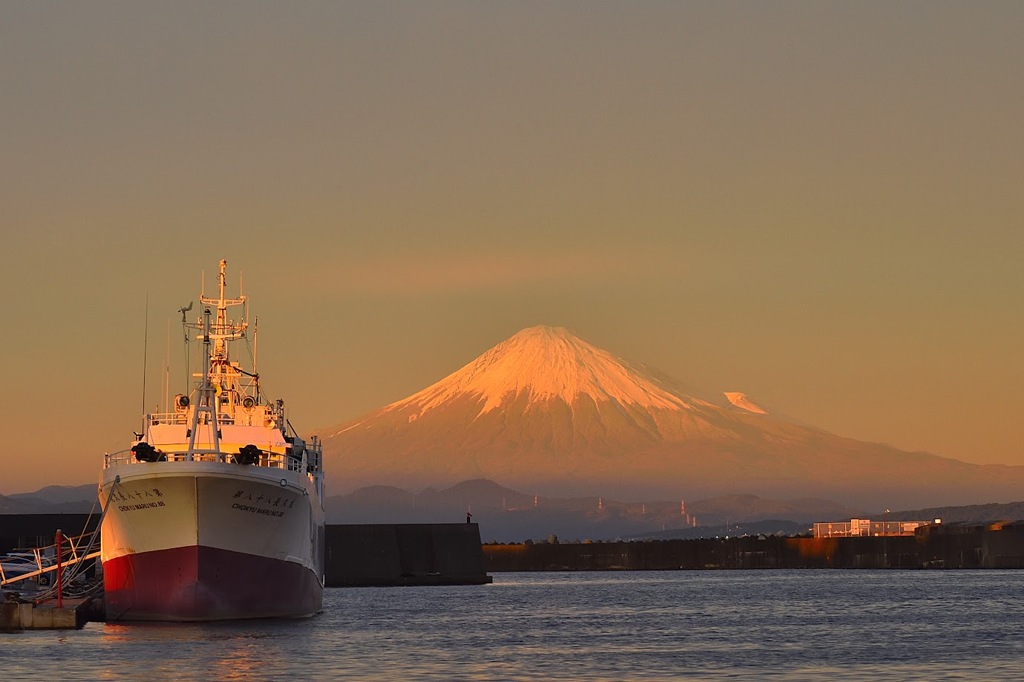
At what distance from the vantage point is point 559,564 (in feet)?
564

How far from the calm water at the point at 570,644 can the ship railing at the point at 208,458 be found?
5599mm

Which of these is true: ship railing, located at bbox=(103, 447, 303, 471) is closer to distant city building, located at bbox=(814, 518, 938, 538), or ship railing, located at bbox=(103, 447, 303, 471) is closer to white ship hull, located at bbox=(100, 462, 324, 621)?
white ship hull, located at bbox=(100, 462, 324, 621)

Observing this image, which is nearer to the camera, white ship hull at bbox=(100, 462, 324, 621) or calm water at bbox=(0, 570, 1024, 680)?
calm water at bbox=(0, 570, 1024, 680)

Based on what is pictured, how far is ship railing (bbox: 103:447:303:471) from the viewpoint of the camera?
58656mm

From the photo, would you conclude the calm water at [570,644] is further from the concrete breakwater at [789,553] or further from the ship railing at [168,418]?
the concrete breakwater at [789,553]

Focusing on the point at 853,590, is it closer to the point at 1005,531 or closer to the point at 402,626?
the point at 402,626

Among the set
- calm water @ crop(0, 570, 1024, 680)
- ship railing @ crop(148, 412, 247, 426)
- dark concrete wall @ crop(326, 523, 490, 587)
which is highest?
ship railing @ crop(148, 412, 247, 426)

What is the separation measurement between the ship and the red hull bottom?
0.11 ft

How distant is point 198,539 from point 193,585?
1.71 meters

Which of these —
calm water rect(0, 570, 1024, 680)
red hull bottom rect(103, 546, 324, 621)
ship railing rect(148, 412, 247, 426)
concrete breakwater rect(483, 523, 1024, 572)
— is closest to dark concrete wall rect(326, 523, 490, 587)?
concrete breakwater rect(483, 523, 1024, 572)

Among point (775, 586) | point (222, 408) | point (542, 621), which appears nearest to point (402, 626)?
point (542, 621)

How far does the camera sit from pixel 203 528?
56.8 meters

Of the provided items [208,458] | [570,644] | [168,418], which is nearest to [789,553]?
[168,418]

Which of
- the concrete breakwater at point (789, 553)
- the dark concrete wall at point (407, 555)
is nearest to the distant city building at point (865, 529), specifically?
the concrete breakwater at point (789, 553)
